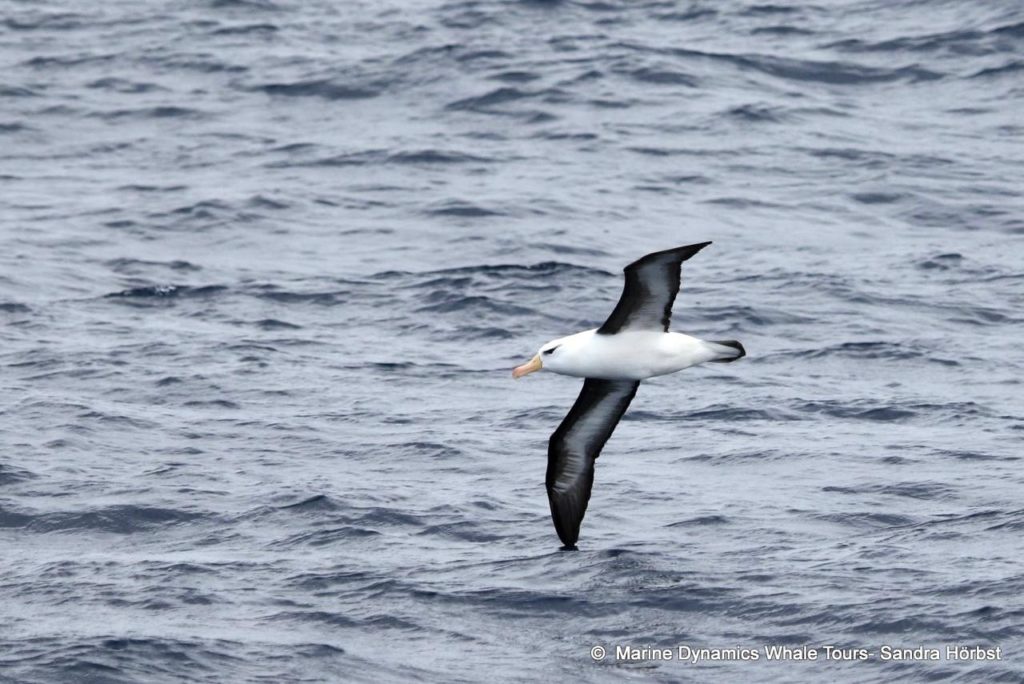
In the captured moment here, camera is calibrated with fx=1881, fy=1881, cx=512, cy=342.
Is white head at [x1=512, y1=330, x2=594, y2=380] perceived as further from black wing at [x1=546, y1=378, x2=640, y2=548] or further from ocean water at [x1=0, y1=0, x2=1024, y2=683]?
ocean water at [x1=0, y1=0, x2=1024, y2=683]

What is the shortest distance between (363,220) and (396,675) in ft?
36.0

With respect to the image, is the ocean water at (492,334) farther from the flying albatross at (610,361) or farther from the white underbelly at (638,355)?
the white underbelly at (638,355)

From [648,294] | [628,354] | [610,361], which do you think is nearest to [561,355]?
[610,361]

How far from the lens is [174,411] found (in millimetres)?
16688

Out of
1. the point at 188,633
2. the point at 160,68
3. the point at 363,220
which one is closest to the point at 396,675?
the point at 188,633

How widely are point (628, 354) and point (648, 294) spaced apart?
2.06ft

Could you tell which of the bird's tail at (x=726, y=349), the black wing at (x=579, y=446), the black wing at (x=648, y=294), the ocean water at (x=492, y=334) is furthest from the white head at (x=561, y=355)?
the ocean water at (x=492, y=334)

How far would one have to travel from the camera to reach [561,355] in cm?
1321

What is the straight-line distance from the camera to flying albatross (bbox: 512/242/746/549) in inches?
494

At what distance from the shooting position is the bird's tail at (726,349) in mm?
12609

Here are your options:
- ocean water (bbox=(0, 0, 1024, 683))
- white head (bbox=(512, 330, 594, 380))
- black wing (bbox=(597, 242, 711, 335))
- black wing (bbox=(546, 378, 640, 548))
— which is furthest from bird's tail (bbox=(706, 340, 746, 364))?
ocean water (bbox=(0, 0, 1024, 683))

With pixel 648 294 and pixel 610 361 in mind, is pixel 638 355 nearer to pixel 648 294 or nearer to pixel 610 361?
pixel 610 361

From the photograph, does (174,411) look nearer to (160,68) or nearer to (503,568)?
(503,568)

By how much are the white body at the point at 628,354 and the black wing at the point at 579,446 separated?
0.49 meters
